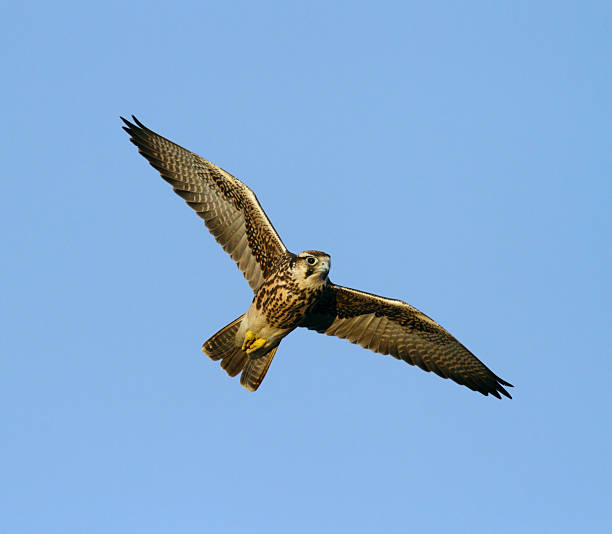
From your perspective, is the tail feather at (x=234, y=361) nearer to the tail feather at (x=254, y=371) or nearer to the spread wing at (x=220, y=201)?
the tail feather at (x=254, y=371)

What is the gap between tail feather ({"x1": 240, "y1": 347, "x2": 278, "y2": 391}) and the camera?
41.1 ft

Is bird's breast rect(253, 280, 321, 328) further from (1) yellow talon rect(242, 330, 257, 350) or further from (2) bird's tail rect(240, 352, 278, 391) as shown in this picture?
(2) bird's tail rect(240, 352, 278, 391)

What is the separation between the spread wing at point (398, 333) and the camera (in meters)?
12.5

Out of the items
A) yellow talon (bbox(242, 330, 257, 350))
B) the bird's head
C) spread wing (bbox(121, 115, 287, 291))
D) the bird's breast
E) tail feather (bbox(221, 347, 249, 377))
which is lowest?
tail feather (bbox(221, 347, 249, 377))

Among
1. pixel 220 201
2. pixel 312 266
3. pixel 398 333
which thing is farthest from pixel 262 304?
pixel 398 333

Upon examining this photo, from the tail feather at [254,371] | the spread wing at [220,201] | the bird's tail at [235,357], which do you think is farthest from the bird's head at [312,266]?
the tail feather at [254,371]

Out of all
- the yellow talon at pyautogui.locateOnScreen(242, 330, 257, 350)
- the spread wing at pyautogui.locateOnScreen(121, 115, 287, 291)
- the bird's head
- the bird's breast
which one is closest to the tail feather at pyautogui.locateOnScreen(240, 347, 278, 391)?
the yellow talon at pyautogui.locateOnScreen(242, 330, 257, 350)

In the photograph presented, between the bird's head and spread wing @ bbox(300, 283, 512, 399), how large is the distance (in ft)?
3.25

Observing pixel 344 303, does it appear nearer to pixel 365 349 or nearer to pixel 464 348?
pixel 365 349

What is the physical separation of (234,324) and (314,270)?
5.38ft

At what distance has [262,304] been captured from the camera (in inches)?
467

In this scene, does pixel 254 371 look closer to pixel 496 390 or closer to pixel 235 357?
pixel 235 357

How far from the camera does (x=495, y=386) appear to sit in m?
13.3

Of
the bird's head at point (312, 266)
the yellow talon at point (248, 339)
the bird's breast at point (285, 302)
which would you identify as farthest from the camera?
the yellow talon at point (248, 339)
